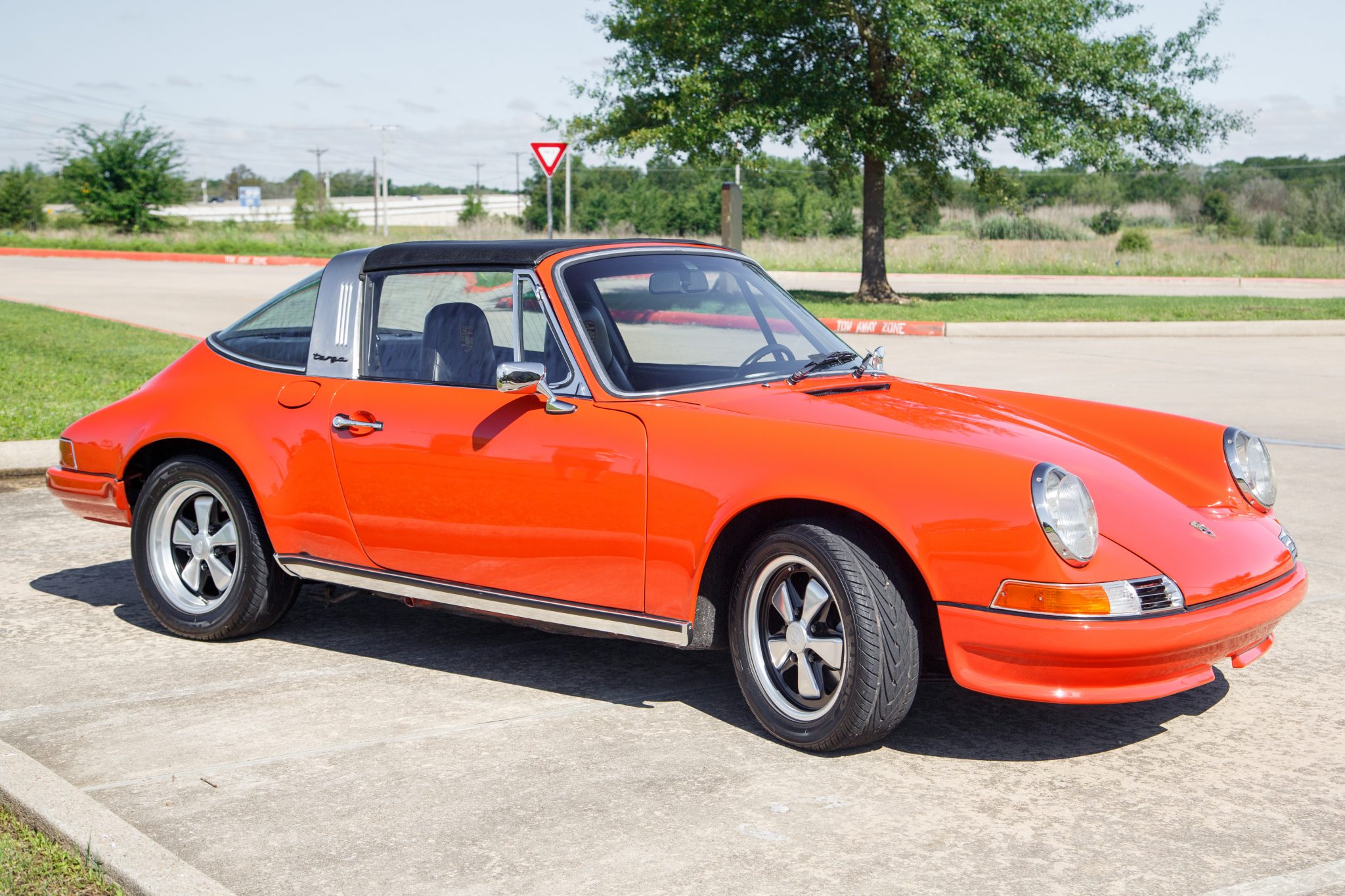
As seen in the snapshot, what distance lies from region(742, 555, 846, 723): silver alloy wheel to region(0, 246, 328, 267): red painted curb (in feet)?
111

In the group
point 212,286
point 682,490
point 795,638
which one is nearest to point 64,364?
point 682,490

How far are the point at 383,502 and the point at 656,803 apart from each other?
1.67 metres

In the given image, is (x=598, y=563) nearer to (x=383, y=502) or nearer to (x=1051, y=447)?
(x=383, y=502)

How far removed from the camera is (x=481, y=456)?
463cm

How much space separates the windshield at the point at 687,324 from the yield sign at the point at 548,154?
14.1 m

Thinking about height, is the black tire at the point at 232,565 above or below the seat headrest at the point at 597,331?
below

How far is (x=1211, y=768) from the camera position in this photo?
4.04m

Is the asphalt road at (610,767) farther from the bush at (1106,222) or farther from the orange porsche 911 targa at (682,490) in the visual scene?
the bush at (1106,222)

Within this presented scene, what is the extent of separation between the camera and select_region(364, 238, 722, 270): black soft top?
190 inches

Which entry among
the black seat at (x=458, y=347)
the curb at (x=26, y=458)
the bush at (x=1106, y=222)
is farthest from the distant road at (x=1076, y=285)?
the black seat at (x=458, y=347)

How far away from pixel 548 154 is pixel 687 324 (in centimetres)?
1488

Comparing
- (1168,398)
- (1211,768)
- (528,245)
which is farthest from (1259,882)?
(1168,398)

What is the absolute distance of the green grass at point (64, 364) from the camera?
33.3ft

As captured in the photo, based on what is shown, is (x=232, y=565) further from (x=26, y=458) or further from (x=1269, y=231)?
(x=1269, y=231)
